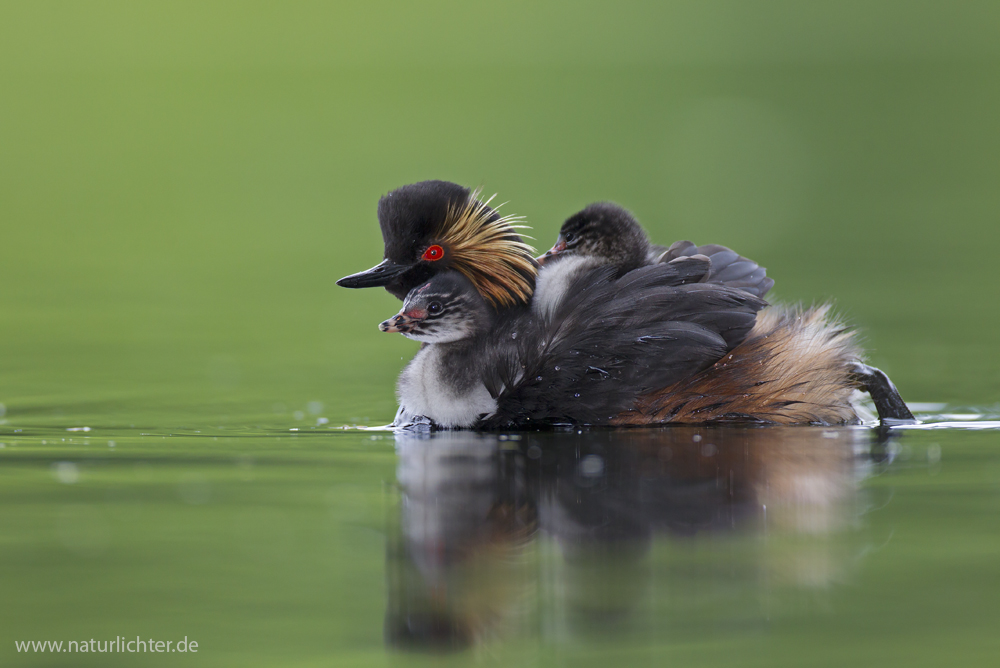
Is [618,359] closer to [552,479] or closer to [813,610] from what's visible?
[552,479]

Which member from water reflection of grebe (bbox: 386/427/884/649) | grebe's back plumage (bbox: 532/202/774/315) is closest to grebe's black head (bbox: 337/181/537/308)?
grebe's back plumage (bbox: 532/202/774/315)

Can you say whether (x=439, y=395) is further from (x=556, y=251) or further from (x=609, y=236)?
(x=609, y=236)

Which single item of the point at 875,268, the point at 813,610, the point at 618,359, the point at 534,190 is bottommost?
the point at 813,610

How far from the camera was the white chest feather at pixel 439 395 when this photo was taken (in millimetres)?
5766

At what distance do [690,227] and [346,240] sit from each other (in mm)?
4204

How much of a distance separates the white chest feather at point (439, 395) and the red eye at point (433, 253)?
1.42 ft

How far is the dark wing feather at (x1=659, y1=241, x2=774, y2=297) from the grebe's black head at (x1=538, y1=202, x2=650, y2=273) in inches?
6.3

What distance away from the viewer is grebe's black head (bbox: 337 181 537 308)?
600 centimetres

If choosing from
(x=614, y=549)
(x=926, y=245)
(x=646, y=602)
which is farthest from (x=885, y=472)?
(x=926, y=245)

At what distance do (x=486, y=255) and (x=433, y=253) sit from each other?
10.4 inches

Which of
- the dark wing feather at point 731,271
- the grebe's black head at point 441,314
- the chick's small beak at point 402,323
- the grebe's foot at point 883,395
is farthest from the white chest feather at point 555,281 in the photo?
the grebe's foot at point 883,395

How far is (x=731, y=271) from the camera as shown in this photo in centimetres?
612

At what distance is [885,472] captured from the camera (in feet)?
15.6

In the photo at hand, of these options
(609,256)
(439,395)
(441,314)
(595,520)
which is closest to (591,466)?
(595,520)
